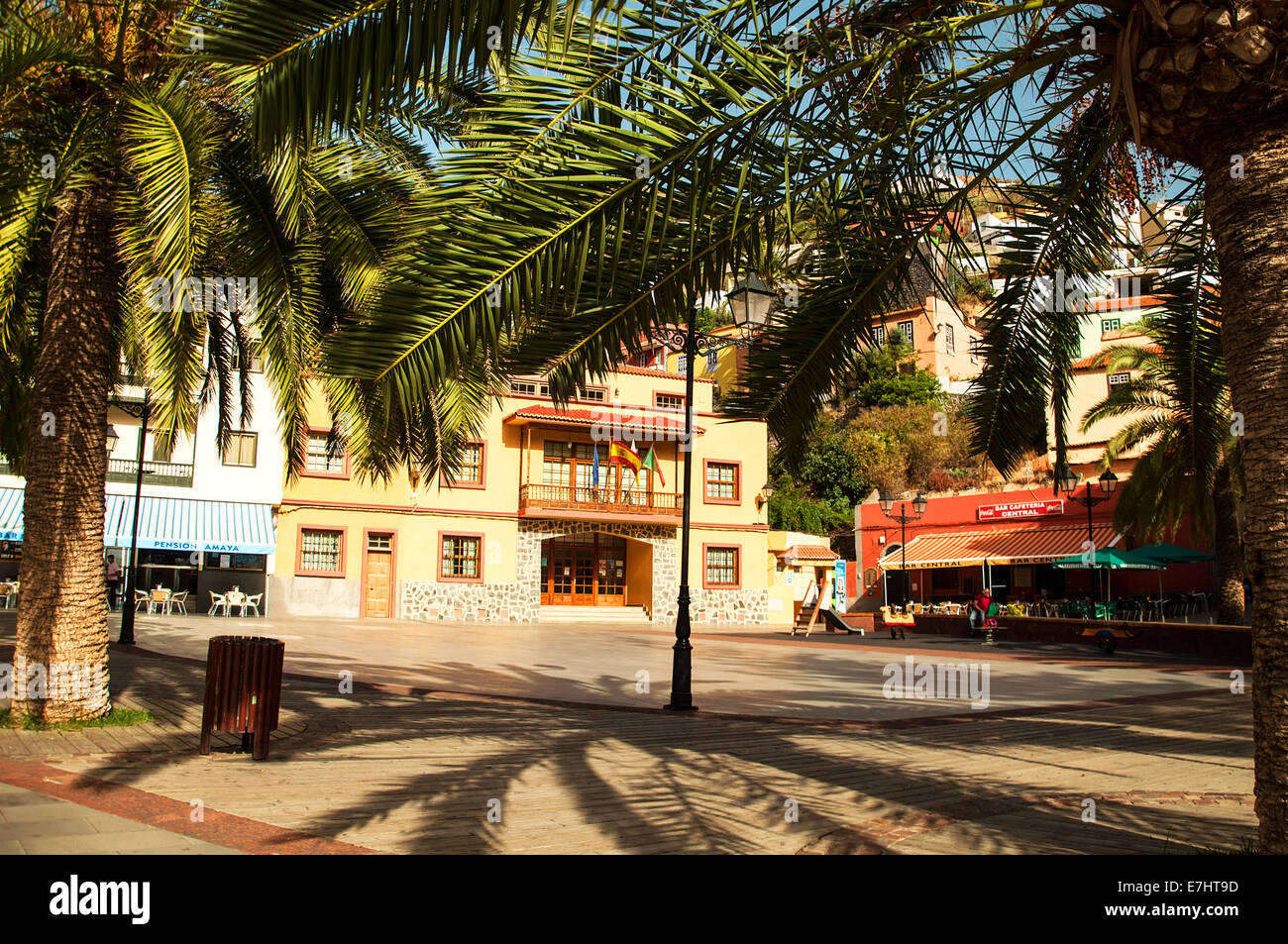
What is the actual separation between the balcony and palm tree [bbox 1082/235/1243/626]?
610 inches

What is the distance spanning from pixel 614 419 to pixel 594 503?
3152 millimetres

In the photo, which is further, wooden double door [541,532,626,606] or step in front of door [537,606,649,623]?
wooden double door [541,532,626,606]

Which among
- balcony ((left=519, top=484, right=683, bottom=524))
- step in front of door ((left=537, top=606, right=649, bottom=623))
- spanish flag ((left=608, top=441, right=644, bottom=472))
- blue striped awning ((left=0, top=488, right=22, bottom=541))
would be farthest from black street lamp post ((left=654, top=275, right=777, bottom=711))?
step in front of door ((left=537, top=606, right=649, bottom=623))

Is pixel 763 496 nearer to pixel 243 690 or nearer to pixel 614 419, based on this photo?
pixel 614 419

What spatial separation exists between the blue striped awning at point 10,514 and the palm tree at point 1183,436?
24.2 meters

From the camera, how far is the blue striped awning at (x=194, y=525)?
26.8 m

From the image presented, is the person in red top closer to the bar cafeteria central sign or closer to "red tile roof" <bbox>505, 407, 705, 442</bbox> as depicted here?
the bar cafeteria central sign

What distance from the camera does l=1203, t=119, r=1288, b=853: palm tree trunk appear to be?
3.99 m

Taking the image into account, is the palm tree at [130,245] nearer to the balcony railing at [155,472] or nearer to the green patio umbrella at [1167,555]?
the balcony railing at [155,472]

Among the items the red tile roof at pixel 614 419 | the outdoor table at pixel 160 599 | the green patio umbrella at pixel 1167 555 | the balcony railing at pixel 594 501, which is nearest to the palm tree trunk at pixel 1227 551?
the green patio umbrella at pixel 1167 555

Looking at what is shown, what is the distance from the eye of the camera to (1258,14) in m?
3.96

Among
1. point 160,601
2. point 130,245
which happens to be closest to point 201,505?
point 160,601

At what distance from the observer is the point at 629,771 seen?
7691mm
